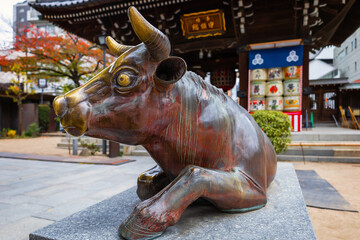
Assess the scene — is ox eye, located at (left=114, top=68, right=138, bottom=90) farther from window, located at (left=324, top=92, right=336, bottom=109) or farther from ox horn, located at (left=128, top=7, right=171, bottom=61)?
window, located at (left=324, top=92, right=336, bottom=109)

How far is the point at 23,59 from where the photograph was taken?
15.0 m

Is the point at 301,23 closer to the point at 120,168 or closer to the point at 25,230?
the point at 120,168

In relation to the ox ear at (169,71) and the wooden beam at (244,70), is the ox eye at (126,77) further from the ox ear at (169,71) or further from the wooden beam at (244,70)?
the wooden beam at (244,70)

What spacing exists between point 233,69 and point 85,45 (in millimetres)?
10198

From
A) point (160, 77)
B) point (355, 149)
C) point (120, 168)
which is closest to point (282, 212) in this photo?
point (160, 77)

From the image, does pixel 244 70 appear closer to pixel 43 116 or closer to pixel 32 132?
pixel 32 132

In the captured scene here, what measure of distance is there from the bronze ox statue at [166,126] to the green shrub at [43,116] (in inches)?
812

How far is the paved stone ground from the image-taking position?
2.65m

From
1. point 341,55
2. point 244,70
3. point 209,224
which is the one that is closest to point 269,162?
point 209,224

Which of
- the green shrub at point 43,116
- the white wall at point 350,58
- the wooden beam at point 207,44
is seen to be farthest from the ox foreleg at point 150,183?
the white wall at point 350,58

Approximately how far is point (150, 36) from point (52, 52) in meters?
16.4

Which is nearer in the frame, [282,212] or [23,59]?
[282,212]

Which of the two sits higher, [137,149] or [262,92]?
[262,92]

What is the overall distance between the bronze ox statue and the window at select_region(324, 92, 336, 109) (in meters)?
18.1
